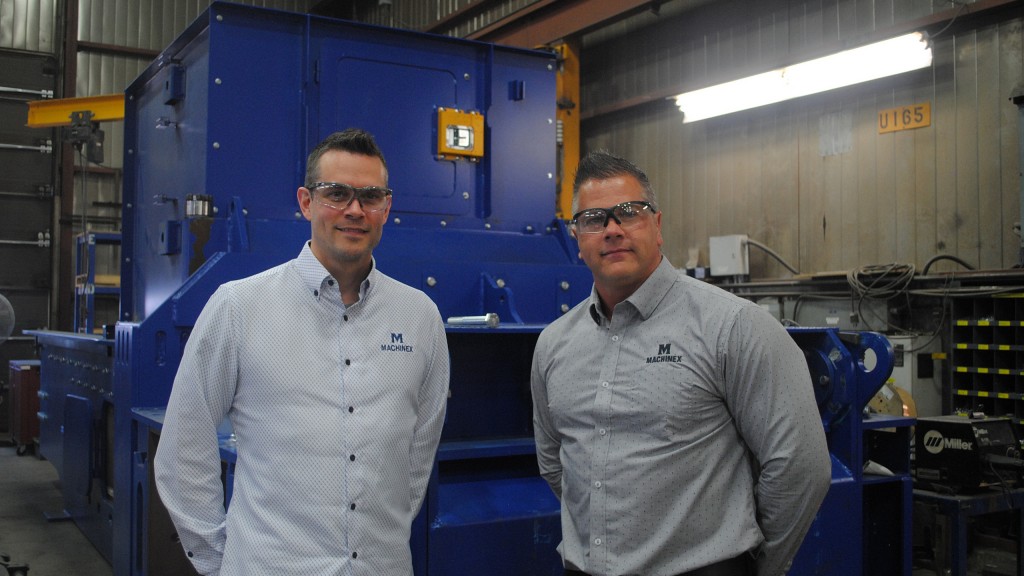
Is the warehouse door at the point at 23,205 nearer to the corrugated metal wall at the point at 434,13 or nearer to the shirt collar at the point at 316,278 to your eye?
the corrugated metal wall at the point at 434,13

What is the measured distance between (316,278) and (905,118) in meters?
6.28

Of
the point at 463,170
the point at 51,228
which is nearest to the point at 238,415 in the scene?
the point at 463,170

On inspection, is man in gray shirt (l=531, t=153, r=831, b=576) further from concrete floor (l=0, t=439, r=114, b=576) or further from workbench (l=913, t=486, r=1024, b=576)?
concrete floor (l=0, t=439, r=114, b=576)

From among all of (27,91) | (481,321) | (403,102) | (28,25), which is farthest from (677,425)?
(28,25)

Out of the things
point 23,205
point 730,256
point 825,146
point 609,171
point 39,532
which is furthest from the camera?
point 23,205

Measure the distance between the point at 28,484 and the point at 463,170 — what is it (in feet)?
19.1

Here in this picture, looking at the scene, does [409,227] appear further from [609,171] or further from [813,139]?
[813,139]

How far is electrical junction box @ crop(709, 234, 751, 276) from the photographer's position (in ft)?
25.9

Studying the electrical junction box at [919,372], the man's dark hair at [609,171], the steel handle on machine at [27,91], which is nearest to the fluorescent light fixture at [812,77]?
the electrical junction box at [919,372]

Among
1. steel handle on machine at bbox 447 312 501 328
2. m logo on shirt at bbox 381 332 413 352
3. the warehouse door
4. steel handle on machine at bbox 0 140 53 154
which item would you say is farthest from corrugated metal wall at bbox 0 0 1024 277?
m logo on shirt at bbox 381 332 413 352

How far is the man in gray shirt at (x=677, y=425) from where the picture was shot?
5.44ft

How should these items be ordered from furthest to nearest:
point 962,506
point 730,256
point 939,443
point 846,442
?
point 730,256
point 939,443
point 962,506
point 846,442

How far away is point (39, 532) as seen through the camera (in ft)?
18.6

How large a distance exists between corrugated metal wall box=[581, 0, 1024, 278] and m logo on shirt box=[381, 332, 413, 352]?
228 inches
